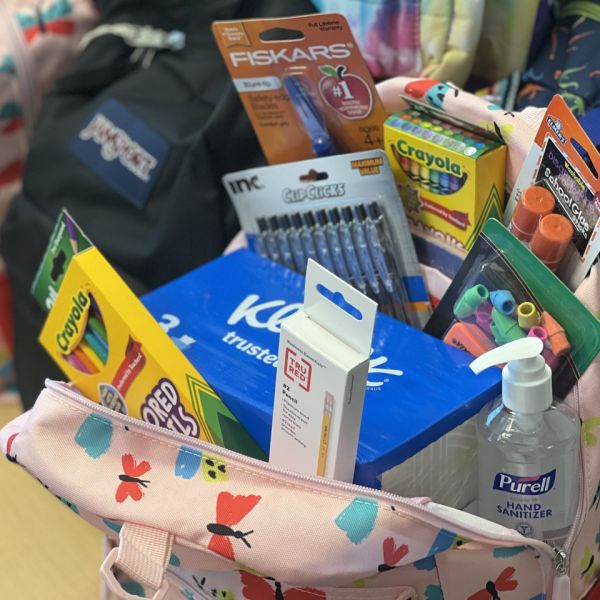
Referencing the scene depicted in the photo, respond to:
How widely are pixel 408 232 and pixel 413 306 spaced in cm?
5

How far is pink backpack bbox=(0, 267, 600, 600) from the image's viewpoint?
0.49 m

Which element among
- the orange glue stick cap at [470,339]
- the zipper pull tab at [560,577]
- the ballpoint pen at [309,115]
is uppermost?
the ballpoint pen at [309,115]

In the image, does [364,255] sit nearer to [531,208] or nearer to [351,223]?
[351,223]

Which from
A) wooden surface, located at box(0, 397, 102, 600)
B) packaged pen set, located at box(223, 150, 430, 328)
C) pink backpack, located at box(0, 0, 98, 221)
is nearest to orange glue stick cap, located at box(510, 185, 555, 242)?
packaged pen set, located at box(223, 150, 430, 328)

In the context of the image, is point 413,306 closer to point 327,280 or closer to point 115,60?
point 327,280

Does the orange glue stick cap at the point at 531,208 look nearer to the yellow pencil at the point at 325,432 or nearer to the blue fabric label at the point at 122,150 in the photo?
the yellow pencil at the point at 325,432

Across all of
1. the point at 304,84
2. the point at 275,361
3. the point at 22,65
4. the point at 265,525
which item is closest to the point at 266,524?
the point at 265,525

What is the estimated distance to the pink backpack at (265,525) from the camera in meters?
0.49

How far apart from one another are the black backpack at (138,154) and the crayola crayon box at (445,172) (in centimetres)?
18

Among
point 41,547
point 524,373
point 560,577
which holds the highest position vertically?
point 524,373

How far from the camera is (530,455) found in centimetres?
53

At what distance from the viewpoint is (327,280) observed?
0.49m

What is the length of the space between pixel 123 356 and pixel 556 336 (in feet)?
0.86

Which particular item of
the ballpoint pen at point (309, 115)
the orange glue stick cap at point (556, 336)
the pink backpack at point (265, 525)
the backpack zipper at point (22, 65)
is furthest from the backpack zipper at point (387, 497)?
the backpack zipper at point (22, 65)
